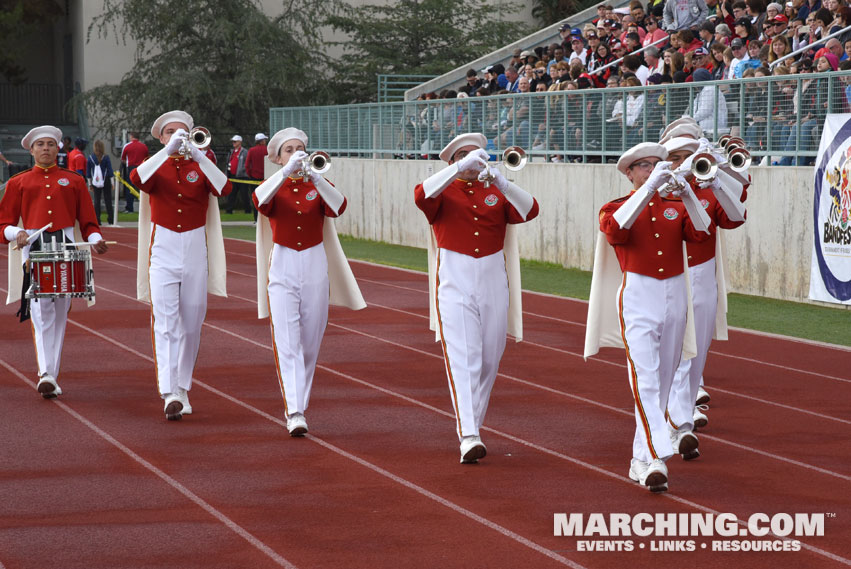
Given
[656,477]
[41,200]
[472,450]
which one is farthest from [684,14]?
[656,477]

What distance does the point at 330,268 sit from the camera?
29.4 feet

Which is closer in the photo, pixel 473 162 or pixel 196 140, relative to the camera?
pixel 473 162

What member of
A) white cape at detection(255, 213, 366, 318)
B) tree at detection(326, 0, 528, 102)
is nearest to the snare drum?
white cape at detection(255, 213, 366, 318)

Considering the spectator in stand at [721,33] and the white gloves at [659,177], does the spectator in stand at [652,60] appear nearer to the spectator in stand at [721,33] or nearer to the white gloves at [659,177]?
the spectator in stand at [721,33]

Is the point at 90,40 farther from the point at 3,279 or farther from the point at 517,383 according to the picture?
the point at 517,383

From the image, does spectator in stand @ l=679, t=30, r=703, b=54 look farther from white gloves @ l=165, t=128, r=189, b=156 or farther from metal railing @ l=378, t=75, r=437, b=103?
metal railing @ l=378, t=75, r=437, b=103

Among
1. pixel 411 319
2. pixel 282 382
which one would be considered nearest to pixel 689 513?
pixel 282 382

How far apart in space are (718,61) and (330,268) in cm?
1116

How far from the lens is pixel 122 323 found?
14.1 meters

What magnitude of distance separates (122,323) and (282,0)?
1013 inches

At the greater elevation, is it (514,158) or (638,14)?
(638,14)

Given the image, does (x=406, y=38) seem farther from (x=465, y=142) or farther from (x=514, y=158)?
(x=514, y=158)

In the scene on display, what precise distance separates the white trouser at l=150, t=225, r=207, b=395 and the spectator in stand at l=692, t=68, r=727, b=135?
9.81 meters

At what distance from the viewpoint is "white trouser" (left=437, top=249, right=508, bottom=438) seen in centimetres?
779
